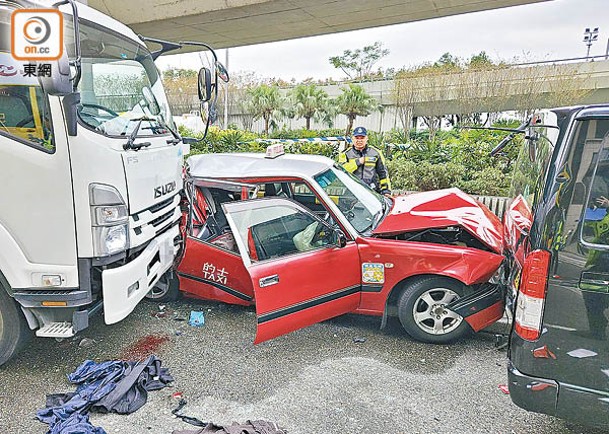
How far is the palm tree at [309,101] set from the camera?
23469mm

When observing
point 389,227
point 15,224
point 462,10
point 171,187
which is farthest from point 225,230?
point 462,10

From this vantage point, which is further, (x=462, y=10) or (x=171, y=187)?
(x=462, y=10)

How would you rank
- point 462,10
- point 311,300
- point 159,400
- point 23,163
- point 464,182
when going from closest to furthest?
point 23,163 → point 159,400 → point 311,300 → point 462,10 → point 464,182

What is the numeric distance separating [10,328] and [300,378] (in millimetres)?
2214

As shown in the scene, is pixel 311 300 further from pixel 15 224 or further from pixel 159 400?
pixel 15 224

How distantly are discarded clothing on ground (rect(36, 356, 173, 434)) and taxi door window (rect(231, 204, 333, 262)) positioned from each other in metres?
1.24

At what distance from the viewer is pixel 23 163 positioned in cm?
301

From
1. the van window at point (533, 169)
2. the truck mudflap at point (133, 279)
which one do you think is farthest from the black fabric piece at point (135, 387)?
the van window at point (533, 169)

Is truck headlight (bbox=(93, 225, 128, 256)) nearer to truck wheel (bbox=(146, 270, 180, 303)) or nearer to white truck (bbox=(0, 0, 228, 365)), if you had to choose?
white truck (bbox=(0, 0, 228, 365))

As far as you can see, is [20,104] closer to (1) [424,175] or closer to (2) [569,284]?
(2) [569,284]

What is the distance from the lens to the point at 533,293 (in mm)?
2412

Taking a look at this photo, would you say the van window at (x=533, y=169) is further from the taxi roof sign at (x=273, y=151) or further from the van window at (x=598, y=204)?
the taxi roof sign at (x=273, y=151)

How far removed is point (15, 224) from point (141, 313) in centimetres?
191

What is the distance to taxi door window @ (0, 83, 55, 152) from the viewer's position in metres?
2.98
